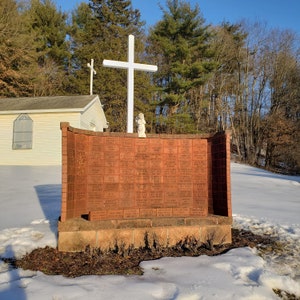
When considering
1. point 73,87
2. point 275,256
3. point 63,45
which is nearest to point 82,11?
point 63,45

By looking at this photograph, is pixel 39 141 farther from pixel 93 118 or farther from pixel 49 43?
pixel 49 43

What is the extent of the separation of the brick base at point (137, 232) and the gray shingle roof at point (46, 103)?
38.8 feet

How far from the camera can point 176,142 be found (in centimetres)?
501

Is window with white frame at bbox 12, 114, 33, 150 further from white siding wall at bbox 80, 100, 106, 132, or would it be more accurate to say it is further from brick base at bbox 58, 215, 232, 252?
brick base at bbox 58, 215, 232, 252

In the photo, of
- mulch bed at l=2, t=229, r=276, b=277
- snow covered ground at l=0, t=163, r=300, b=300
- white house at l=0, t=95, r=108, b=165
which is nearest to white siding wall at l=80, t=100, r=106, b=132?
white house at l=0, t=95, r=108, b=165

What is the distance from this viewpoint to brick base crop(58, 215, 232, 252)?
4.02 m

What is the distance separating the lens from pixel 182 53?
2417cm

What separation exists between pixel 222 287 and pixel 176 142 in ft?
8.24

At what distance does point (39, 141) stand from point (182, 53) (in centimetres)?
1368

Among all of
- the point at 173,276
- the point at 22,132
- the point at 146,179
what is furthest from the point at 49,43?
the point at 173,276

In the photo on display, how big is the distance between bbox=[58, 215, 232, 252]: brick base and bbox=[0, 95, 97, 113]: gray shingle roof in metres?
11.8

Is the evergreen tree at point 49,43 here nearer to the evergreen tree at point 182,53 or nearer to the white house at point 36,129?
the evergreen tree at point 182,53

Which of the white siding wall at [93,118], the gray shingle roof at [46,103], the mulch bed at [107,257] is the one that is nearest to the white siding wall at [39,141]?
the gray shingle roof at [46,103]

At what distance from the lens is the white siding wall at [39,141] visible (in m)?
15.5
